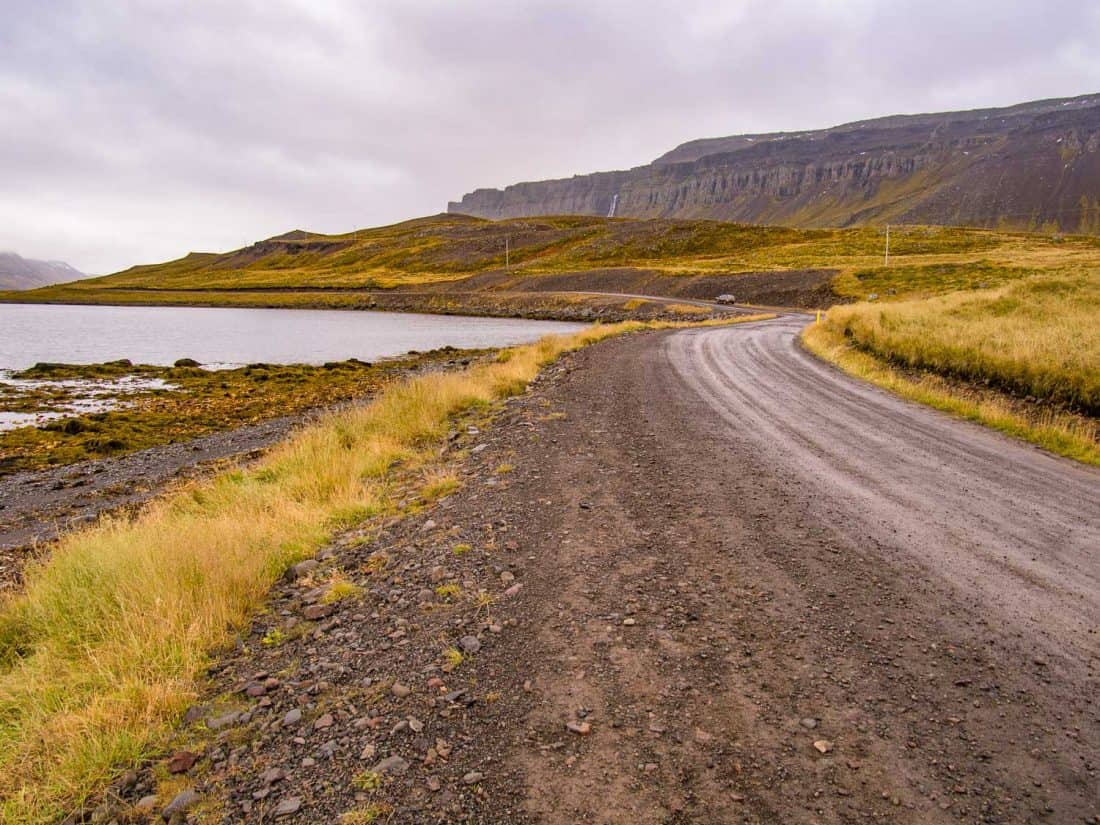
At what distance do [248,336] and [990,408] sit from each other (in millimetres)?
55086

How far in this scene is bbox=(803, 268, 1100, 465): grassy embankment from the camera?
483 inches

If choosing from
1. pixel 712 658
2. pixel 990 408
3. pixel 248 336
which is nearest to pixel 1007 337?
pixel 990 408

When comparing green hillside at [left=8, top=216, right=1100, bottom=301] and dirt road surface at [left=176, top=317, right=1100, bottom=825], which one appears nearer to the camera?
dirt road surface at [left=176, top=317, right=1100, bottom=825]

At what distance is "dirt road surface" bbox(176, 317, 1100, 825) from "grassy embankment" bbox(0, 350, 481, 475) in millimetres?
14277

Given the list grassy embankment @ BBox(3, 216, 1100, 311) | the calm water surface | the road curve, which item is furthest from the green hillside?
the road curve

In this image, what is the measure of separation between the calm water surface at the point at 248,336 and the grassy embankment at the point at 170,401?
5380 mm

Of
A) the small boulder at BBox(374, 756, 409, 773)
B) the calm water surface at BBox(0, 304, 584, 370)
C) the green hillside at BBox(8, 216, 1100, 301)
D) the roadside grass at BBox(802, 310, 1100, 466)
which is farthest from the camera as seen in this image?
the green hillside at BBox(8, 216, 1100, 301)

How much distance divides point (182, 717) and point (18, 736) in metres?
1.09

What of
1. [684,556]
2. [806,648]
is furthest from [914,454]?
[806,648]

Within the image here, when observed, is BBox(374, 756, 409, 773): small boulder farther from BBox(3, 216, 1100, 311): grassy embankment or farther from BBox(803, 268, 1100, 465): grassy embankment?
BBox(3, 216, 1100, 311): grassy embankment

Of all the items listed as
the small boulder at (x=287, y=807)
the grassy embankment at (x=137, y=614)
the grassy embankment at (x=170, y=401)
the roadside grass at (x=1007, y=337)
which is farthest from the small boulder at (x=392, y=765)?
the grassy embankment at (x=170, y=401)

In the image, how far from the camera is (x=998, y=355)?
1570 cm

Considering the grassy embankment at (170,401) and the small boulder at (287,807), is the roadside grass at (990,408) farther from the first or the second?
the grassy embankment at (170,401)

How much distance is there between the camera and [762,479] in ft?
28.0
